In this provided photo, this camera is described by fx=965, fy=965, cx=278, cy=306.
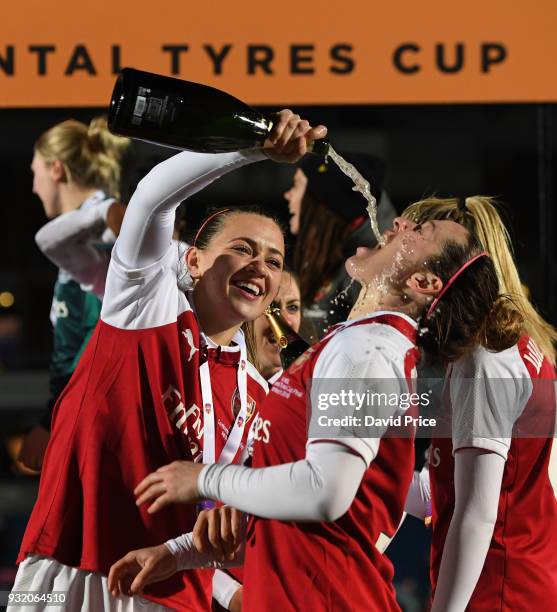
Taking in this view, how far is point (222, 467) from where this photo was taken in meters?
1.44

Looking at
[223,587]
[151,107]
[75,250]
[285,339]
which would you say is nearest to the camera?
[151,107]

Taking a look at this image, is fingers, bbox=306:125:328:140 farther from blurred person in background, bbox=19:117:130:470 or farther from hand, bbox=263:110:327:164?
blurred person in background, bbox=19:117:130:470

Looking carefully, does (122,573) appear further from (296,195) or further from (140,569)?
(296,195)

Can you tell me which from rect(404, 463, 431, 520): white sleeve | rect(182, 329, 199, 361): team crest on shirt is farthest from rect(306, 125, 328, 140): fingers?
rect(404, 463, 431, 520): white sleeve

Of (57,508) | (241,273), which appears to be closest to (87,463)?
(57,508)

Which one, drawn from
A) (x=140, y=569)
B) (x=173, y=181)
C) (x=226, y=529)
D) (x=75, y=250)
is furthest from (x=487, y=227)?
(x=75, y=250)

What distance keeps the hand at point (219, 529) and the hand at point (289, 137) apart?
1.81ft

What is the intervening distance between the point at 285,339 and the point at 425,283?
1.52 feet

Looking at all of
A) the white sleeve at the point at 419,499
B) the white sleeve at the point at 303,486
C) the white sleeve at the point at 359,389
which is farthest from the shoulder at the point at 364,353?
the white sleeve at the point at 419,499

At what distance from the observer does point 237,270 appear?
1718mm

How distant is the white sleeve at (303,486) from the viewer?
1346 mm

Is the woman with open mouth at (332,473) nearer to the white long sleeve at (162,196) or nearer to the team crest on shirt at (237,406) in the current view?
the team crest on shirt at (237,406)

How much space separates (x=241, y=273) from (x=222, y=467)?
41 centimetres

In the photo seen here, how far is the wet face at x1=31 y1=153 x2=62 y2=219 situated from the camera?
8.67 feet
